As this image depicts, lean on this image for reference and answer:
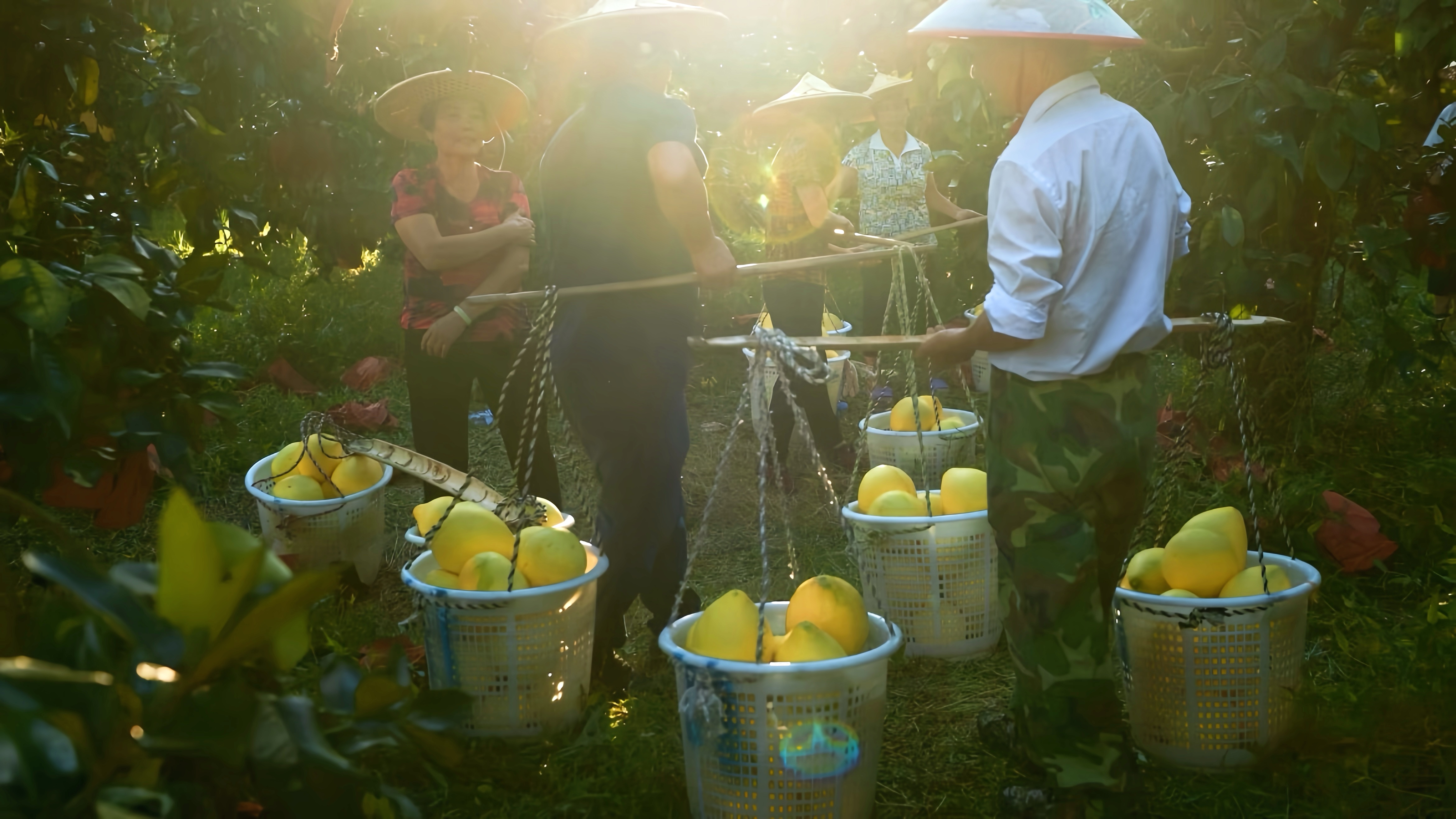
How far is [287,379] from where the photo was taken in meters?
6.21

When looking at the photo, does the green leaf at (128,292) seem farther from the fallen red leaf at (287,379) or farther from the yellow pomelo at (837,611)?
the fallen red leaf at (287,379)

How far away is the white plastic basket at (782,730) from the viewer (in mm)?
1975

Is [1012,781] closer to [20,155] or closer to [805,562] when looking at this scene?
[805,562]

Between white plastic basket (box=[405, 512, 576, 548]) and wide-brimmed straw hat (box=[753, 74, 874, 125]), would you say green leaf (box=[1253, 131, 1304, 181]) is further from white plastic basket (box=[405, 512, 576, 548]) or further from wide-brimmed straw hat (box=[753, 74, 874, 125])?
wide-brimmed straw hat (box=[753, 74, 874, 125])

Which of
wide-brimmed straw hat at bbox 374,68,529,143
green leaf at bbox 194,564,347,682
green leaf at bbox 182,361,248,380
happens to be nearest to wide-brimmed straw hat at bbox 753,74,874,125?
wide-brimmed straw hat at bbox 374,68,529,143

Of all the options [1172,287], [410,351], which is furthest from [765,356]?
[1172,287]

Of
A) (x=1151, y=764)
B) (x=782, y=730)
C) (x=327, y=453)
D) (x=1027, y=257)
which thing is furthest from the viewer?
(x=327, y=453)

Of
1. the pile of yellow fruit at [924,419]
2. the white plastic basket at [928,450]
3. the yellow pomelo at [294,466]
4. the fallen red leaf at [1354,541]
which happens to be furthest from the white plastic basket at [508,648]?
the fallen red leaf at [1354,541]

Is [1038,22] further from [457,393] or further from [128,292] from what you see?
[457,393]

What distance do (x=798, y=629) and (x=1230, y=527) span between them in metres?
0.99

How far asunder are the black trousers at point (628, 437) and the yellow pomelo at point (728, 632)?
0.53 m

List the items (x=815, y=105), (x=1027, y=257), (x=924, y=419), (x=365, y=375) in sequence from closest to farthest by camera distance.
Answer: (x=1027, y=257)
(x=924, y=419)
(x=815, y=105)
(x=365, y=375)

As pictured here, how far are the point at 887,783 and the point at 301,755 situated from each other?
177 centimetres

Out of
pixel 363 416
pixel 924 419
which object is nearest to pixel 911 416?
pixel 924 419
